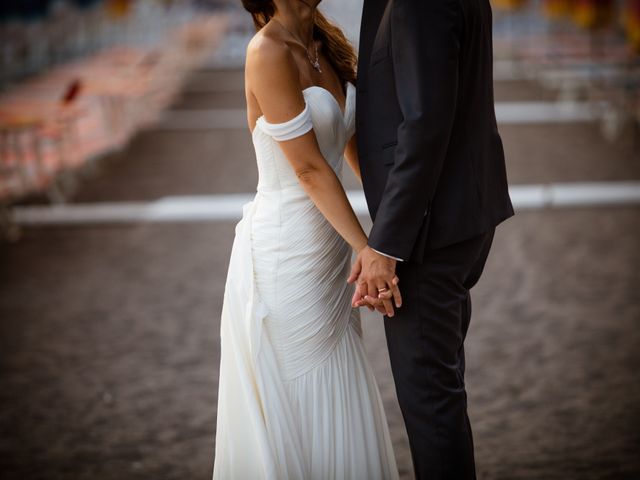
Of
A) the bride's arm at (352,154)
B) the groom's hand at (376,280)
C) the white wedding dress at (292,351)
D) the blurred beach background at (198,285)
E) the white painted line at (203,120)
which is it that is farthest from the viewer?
the white painted line at (203,120)

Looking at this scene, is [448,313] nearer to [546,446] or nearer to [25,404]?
[546,446]

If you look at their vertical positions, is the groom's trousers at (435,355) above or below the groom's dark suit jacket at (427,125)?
below

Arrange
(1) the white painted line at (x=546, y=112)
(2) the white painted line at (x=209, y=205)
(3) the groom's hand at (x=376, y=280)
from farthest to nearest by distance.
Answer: (1) the white painted line at (x=546, y=112), (2) the white painted line at (x=209, y=205), (3) the groom's hand at (x=376, y=280)

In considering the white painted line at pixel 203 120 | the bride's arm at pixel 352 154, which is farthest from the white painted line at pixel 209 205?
the bride's arm at pixel 352 154

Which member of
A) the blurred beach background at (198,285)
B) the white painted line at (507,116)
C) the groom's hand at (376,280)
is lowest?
the blurred beach background at (198,285)

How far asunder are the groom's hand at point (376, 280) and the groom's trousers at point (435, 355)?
0.05 meters

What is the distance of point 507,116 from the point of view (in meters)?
12.4

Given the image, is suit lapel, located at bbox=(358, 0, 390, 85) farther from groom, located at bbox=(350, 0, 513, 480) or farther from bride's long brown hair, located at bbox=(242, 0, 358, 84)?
bride's long brown hair, located at bbox=(242, 0, 358, 84)

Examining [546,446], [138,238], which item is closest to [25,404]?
[546,446]

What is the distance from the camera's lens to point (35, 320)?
5.33 m

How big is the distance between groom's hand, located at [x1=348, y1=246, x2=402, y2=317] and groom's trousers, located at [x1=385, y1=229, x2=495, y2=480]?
0.05 m

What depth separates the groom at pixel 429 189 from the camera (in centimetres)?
215

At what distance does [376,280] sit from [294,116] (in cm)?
46

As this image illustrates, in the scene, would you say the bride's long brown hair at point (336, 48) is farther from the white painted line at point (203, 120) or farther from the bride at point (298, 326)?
the white painted line at point (203, 120)
